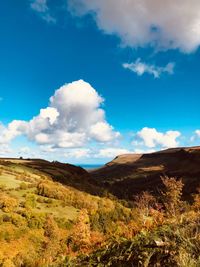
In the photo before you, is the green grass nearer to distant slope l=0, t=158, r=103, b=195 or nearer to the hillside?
the hillside

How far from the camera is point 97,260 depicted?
736 centimetres

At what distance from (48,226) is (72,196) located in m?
23.4

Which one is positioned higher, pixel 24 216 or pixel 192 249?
pixel 192 249

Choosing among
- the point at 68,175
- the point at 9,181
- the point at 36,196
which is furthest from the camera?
the point at 68,175

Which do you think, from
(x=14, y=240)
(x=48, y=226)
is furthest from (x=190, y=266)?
(x=48, y=226)

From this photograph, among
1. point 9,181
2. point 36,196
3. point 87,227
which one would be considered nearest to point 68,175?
point 9,181

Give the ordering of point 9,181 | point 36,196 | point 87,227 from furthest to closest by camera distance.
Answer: point 9,181, point 36,196, point 87,227

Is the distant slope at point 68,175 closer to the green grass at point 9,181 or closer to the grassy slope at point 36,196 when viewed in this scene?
the green grass at point 9,181

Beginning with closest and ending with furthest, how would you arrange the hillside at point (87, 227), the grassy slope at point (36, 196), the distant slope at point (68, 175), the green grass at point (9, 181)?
the hillside at point (87, 227), the grassy slope at point (36, 196), the green grass at point (9, 181), the distant slope at point (68, 175)

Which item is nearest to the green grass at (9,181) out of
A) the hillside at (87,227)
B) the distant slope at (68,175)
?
the hillside at (87,227)

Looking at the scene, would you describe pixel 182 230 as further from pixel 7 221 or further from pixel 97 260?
pixel 7 221

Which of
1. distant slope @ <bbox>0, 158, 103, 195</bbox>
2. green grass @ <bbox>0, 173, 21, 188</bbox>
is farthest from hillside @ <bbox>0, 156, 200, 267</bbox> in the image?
distant slope @ <bbox>0, 158, 103, 195</bbox>

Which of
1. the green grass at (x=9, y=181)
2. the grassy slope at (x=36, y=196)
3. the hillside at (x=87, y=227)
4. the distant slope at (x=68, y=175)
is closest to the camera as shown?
the hillside at (x=87, y=227)

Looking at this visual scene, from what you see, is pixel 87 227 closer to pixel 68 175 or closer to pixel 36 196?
pixel 36 196
